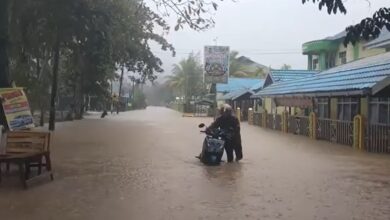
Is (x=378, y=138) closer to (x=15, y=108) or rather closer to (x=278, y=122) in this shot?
(x=15, y=108)

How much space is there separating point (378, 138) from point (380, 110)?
3.34 metres

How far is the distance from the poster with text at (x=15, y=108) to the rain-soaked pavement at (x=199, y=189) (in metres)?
1.31

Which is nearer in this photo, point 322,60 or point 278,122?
point 278,122

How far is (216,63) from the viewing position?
33.7 metres

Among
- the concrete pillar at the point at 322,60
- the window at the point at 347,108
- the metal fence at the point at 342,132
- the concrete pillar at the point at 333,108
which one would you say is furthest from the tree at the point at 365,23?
the concrete pillar at the point at 322,60

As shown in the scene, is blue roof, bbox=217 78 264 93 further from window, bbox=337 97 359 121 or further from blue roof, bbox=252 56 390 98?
window, bbox=337 97 359 121

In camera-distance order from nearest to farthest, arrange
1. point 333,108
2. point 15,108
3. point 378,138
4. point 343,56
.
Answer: point 15,108, point 378,138, point 333,108, point 343,56

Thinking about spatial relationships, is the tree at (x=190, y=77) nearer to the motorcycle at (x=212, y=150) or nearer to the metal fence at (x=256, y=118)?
the metal fence at (x=256, y=118)

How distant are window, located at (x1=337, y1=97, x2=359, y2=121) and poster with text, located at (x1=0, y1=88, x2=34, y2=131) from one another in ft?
52.2

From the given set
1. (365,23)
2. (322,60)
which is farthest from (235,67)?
(365,23)

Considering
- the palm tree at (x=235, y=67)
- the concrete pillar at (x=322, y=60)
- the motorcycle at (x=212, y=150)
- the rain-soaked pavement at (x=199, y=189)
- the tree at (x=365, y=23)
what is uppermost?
the palm tree at (x=235, y=67)

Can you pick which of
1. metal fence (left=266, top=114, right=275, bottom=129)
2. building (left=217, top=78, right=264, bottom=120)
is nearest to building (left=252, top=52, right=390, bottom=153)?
metal fence (left=266, top=114, right=275, bottom=129)

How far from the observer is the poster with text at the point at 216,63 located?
33.6 m

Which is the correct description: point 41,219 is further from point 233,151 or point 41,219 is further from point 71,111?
point 71,111
